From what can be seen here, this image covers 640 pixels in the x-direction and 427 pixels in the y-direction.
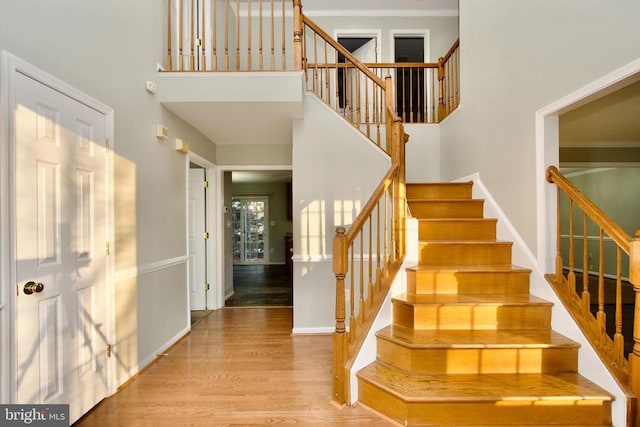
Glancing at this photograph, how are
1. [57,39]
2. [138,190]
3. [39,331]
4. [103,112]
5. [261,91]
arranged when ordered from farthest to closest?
[261,91], [138,190], [103,112], [57,39], [39,331]

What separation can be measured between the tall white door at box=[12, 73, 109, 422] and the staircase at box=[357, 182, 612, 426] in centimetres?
181

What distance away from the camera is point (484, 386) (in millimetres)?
1838

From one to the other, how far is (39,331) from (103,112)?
4.70ft

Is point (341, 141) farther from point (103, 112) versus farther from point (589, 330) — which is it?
point (589, 330)

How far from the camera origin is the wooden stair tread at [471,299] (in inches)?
86.2

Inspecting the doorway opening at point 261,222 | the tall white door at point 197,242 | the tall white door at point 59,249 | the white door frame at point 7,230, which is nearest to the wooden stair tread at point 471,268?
the tall white door at point 59,249

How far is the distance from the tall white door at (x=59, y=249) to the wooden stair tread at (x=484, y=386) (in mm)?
1797

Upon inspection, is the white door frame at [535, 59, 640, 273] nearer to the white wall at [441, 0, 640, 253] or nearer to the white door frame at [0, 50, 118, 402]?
the white wall at [441, 0, 640, 253]

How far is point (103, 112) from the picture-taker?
7.08 ft

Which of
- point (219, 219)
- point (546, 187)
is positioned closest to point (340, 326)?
point (546, 187)

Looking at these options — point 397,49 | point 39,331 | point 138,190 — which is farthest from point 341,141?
point 397,49

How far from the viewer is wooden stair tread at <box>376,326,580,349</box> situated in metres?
1.95

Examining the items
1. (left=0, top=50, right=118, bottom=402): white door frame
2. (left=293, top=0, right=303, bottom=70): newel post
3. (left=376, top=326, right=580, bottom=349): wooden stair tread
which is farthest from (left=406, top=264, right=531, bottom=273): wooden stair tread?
(left=0, top=50, right=118, bottom=402): white door frame

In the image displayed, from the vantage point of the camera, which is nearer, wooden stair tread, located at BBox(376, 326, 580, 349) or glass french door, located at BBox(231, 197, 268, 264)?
wooden stair tread, located at BBox(376, 326, 580, 349)
